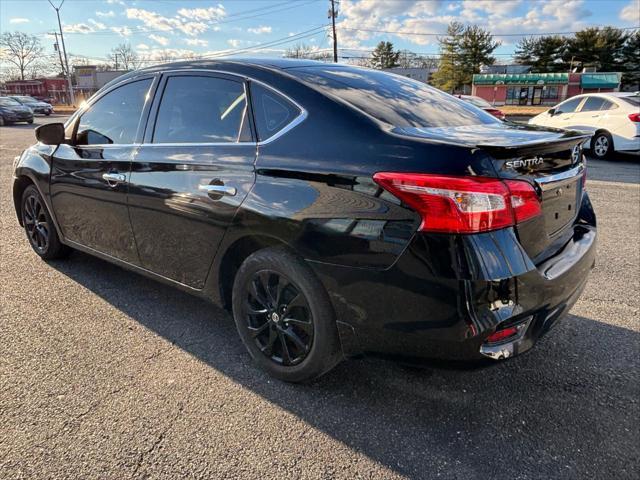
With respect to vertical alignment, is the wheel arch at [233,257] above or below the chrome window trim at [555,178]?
below

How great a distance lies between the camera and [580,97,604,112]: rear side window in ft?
35.5

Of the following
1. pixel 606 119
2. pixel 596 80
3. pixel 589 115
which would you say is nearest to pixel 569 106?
pixel 589 115

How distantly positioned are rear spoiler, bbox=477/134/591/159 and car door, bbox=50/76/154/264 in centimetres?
230

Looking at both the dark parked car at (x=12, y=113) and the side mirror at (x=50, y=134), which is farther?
the dark parked car at (x=12, y=113)

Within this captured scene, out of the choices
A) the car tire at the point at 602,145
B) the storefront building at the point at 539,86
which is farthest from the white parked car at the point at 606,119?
the storefront building at the point at 539,86

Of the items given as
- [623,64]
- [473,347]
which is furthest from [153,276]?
[623,64]

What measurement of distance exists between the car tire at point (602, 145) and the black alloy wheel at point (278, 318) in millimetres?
10486

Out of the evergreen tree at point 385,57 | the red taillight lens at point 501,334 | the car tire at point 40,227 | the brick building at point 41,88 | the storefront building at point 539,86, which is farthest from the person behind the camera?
the evergreen tree at point 385,57

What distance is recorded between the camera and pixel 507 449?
6.82 feet

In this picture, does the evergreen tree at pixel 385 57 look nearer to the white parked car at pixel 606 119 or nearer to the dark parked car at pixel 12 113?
the dark parked car at pixel 12 113

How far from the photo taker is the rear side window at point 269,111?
94.8 inches

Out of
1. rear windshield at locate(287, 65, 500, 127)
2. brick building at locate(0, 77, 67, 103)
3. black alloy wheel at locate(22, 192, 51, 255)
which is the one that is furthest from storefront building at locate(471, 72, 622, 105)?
brick building at locate(0, 77, 67, 103)

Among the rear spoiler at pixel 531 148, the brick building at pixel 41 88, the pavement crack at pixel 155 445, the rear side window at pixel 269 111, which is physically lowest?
the pavement crack at pixel 155 445

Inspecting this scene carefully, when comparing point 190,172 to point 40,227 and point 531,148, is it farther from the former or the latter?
point 40,227
